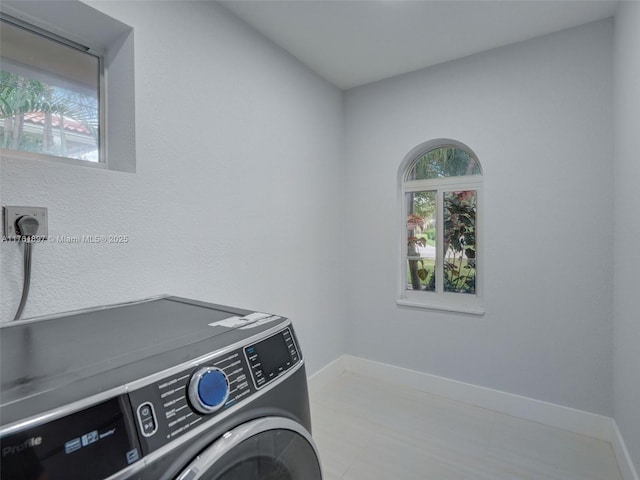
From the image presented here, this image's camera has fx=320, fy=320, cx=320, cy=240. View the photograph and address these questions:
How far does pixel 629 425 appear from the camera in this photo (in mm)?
1667

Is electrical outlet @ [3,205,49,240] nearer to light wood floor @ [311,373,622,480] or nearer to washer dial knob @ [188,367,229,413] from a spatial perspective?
washer dial knob @ [188,367,229,413]

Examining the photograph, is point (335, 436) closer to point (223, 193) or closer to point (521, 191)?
point (223, 193)

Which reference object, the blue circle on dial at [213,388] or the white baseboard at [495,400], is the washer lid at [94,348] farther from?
the white baseboard at [495,400]

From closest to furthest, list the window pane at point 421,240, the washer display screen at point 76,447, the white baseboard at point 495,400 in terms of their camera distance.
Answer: the washer display screen at point 76,447 < the white baseboard at point 495,400 < the window pane at point 421,240

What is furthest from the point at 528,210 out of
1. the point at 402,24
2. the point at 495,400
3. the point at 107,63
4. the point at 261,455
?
the point at 107,63

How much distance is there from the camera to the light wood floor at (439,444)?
1723 millimetres

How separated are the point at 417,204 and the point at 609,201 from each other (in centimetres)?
126

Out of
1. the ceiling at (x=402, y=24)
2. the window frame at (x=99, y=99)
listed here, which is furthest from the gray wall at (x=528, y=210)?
the window frame at (x=99, y=99)

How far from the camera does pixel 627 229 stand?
1.71m

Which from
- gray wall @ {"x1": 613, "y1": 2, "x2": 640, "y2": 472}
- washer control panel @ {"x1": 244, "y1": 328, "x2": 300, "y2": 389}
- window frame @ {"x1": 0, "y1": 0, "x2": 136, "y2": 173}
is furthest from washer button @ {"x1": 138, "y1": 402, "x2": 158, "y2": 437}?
gray wall @ {"x1": 613, "y1": 2, "x2": 640, "y2": 472}

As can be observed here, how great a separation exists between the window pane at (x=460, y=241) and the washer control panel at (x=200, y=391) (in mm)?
2186

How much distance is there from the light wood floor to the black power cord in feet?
5.26

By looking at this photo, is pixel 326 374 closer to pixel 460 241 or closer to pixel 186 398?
pixel 460 241

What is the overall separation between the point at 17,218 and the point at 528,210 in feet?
8.88
